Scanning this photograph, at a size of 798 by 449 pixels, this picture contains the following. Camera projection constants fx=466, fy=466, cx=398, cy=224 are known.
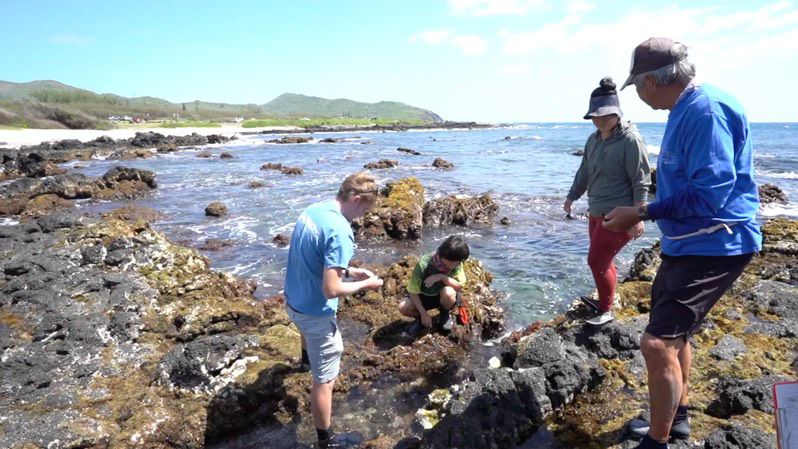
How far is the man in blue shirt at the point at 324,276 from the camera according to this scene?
12.1ft

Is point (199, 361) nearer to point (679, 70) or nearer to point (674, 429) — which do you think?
point (674, 429)

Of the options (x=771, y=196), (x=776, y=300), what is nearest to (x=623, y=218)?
(x=776, y=300)

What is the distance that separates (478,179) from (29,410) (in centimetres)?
2297

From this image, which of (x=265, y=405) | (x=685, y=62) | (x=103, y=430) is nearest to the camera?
(x=685, y=62)

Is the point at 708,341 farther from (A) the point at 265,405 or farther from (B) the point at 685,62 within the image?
(A) the point at 265,405

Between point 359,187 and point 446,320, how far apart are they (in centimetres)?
293

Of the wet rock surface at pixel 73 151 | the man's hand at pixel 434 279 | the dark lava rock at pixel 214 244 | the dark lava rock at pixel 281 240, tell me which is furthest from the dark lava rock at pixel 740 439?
the wet rock surface at pixel 73 151

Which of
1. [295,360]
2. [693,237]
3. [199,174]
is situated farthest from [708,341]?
[199,174]

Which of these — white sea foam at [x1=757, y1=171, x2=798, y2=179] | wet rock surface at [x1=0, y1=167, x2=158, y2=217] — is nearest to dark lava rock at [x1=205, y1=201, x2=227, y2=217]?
wet rock surface at [x1=0, y1=167, x2=158, y2=217]

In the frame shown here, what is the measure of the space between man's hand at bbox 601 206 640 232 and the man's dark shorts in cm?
37

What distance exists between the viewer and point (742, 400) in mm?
3830

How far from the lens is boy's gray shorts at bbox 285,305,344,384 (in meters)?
4.03

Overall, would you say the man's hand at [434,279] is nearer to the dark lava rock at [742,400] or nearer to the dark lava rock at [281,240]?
the dark lava rock at [742,400]

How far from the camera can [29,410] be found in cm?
425
